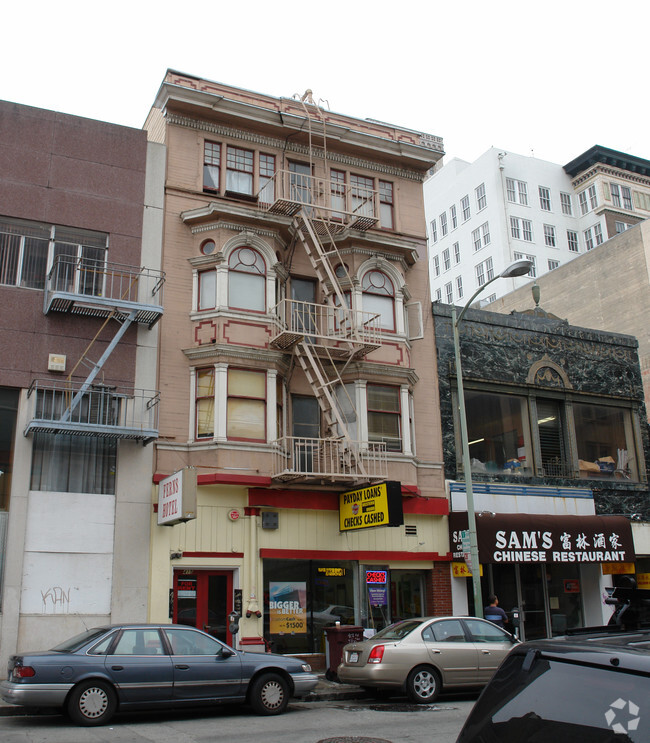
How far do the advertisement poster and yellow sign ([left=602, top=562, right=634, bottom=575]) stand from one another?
926cm

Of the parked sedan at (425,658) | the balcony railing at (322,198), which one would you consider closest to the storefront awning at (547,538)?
Result: the parked sedan at (425,658)

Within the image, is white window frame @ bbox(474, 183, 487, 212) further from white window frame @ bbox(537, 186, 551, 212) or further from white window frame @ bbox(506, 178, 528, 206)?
white window frame @ bbox(537, 186, 551, 212)

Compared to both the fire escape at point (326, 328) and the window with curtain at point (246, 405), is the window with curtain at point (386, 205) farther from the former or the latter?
the window with curtain at point (246, 405)

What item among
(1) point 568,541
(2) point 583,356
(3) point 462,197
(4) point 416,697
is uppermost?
(3) point 462,197

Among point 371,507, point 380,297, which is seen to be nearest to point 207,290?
point 380,297

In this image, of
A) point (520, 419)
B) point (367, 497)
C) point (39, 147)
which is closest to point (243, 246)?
point (39, 147)

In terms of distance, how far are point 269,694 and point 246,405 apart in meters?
8.30

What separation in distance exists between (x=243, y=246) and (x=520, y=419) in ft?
31.6

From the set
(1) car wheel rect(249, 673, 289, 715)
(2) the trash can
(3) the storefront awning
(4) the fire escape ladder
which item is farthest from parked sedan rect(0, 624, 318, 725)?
(3) the storefront awning

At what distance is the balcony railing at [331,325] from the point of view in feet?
65.5

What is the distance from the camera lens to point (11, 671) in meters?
11.5

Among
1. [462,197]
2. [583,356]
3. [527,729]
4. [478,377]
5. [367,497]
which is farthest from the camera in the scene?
[462,197]

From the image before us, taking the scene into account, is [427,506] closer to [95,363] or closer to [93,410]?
[93,410]

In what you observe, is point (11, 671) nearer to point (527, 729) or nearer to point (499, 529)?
point (527, 729)
